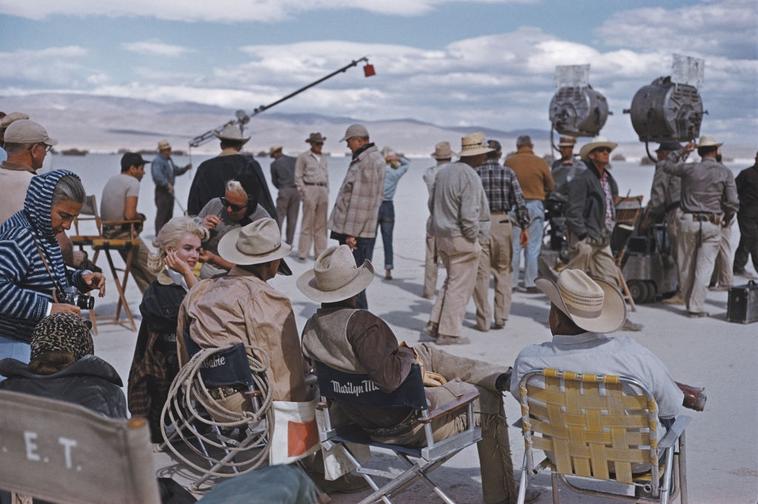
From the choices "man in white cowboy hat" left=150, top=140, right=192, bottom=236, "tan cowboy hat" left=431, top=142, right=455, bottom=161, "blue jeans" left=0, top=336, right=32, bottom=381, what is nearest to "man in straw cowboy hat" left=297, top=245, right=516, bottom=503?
"blue jeans" left=0, top=336, right=32, bottom=381

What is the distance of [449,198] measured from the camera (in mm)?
7910

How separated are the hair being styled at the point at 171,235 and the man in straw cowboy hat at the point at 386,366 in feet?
4.20

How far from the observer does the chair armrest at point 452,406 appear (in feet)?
12.3

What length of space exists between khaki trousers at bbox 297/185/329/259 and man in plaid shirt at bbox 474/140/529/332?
4.65 m

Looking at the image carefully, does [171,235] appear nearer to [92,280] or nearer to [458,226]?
[92,280]

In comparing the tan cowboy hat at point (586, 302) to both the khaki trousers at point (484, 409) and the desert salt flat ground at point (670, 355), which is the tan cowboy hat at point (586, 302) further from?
the desert salt flat ground at point (670, 355)

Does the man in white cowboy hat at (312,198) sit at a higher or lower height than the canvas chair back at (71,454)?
lower

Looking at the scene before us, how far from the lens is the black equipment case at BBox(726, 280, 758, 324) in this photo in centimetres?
895

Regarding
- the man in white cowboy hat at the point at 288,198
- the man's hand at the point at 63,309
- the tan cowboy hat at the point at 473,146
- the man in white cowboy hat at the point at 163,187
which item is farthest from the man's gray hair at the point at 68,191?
the man in white cowboy hat at the point at 288,198

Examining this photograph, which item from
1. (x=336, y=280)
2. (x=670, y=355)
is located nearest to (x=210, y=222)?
(x=336, y=280)

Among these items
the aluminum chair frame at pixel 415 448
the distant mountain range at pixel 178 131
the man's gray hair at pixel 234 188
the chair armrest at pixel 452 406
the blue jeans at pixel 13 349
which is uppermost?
the man's gray hair at pixel 234 188

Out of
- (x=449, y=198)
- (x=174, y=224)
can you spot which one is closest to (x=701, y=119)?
(x=449, y=198)

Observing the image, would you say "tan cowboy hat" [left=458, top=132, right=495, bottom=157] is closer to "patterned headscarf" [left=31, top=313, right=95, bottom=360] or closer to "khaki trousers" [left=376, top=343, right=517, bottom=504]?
"khaki trousers" [left=376, top=343, right=517, bottom=504]

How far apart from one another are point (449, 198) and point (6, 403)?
5.89m
